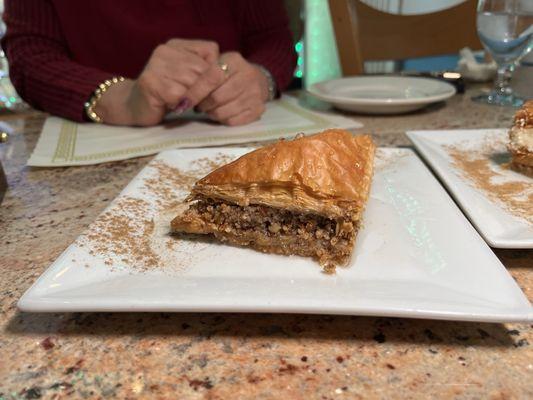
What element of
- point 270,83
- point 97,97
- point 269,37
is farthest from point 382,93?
point 97,97

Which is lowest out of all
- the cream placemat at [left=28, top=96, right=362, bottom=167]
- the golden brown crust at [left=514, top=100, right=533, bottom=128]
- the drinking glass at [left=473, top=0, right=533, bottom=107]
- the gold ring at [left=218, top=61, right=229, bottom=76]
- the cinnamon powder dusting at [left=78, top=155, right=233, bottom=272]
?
the cream placemat at [left=28, top=96, right=362, bottom=167]

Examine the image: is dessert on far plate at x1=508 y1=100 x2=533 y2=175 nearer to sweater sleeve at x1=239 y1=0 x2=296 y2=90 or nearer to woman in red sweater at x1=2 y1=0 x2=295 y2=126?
woman in red sweater at x1=2 y1=0 x2=295 y2=126

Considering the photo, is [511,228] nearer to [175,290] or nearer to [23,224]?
[175,290]

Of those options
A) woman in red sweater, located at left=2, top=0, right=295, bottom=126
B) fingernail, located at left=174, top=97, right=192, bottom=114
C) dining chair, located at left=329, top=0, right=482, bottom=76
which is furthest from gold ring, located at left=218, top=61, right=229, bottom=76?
dining chair, located at left=329, top=0, right=482, bottom=76

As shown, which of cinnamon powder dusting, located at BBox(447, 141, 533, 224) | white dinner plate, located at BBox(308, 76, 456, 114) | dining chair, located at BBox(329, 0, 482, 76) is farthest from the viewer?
dining chair, located at BBox(329, 0, 482, 76)

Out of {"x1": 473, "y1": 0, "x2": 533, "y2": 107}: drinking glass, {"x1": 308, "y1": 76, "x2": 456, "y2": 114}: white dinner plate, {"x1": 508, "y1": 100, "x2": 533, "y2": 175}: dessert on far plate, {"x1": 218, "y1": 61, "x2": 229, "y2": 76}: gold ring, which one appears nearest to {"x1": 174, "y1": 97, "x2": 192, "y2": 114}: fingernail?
{"x1": 218, "y1": 61, "x2": 229, "y2": 76}: gold ring

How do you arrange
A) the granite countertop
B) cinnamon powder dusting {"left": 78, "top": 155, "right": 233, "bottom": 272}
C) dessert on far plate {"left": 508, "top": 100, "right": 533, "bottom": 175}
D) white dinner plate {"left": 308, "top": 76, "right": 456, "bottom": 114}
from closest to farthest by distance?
the granite countertop
cinnamon powder dusting {"left": 78, "top": 155, "right": 233, "bottom": 272}
dessert on far plate {"left": 508, "top": 100, "right": 533, "bottom": 175}
white dinner plate {"left": 308, "top": 76, "right": 456, "bottom": 114}

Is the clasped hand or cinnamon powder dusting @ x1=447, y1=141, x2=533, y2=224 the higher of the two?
the clasped hand

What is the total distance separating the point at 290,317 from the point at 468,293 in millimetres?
193

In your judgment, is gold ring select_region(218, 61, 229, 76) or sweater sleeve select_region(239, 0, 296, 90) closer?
gold ring select_region(218, 61, 229, 76)

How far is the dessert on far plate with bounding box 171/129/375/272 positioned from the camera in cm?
63

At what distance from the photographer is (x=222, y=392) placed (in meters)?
0.43

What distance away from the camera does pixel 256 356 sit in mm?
479

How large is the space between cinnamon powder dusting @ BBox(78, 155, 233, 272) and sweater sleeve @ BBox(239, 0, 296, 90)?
89cm
